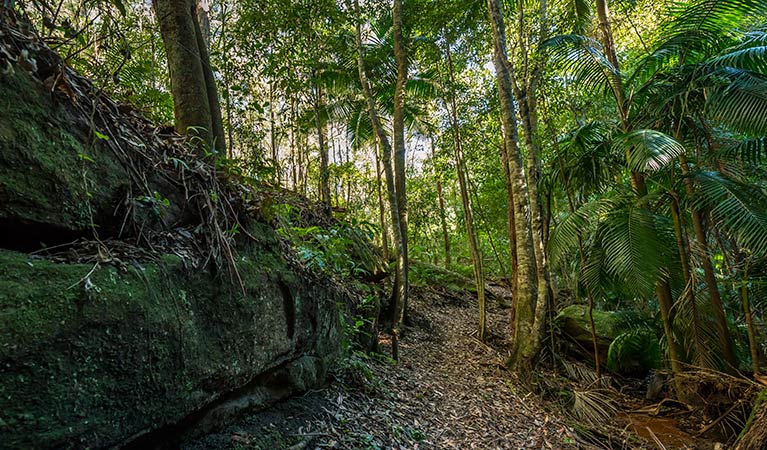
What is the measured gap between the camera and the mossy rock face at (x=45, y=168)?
4.92 feet

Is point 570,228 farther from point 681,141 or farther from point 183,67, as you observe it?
point 183,67

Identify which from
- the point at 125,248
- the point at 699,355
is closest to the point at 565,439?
the point at 699,355

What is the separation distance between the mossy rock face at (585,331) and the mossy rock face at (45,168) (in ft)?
26.7

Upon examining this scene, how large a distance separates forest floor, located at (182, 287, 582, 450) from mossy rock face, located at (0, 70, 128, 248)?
4.23ft

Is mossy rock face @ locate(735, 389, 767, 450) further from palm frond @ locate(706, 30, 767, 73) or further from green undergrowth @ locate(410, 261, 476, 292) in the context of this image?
green undergrowth @ locate(410, 261, 476, 292)

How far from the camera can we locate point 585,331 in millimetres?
8117

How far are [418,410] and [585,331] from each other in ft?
18.7

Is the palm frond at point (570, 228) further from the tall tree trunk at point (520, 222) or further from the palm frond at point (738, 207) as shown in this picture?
the palm frond at point (738, 207)

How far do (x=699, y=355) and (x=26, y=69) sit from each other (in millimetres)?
7668

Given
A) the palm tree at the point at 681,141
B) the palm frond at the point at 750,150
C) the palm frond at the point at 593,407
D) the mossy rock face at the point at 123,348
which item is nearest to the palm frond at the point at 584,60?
the palm tree at the point at 681,141

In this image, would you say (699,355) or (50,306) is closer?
(50,306)

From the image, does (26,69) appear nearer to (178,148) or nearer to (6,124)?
(6,124)

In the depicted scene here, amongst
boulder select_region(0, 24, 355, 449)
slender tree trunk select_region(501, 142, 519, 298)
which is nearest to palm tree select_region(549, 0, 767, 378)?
slender tree trunk select_region(501, 142, 519, 298)

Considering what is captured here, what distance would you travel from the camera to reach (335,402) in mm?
3182
